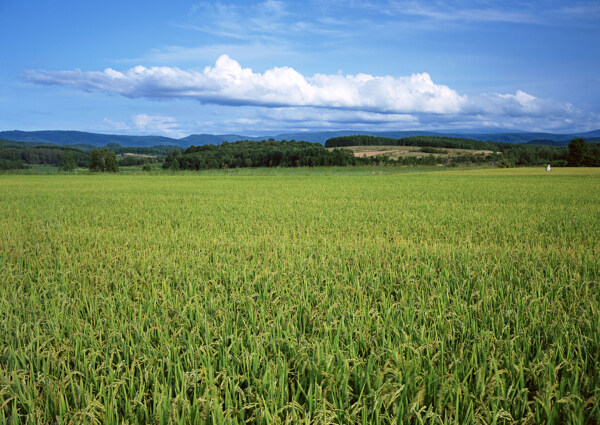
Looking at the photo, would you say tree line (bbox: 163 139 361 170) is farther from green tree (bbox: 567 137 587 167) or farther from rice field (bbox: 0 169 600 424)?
rice field (bbox: 0 169 600 424)

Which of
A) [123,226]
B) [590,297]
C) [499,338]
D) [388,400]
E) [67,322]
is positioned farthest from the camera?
[123,226]

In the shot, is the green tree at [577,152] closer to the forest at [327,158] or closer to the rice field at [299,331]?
the forest at [327,158]

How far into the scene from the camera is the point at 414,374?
2637mm

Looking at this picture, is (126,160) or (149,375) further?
(126,160)

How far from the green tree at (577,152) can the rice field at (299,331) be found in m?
96.1

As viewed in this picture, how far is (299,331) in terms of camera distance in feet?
11.5

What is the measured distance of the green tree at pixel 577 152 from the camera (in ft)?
285

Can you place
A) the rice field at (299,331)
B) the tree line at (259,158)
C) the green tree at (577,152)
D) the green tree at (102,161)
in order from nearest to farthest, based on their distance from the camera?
the rice field at (299,331)
the green tree at (577,152)
the tree line at (259,158)
the green tree at (102,161)

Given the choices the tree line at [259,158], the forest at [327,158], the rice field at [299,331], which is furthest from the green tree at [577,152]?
the rice field at [299,331]

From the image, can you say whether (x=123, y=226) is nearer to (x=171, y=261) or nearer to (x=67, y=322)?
(x=171, y=261)

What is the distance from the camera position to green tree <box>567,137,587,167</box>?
8681 centimetres

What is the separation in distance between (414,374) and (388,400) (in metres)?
0.31

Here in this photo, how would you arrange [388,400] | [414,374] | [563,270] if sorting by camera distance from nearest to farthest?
[388,400]
[414,374]
[563,270]

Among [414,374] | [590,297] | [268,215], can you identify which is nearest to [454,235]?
[590,297]
